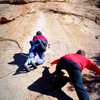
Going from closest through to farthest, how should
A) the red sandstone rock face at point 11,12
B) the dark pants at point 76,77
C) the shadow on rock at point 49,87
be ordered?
1. the dark pants at point 76,77
2. the shadow on rock at point 49,87
3. the red sandstone rock face at point 11,12

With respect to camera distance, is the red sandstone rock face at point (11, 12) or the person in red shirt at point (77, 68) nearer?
the person in red shirt at point (77, 68)

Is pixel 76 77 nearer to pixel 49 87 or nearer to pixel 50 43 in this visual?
pixel 49 87

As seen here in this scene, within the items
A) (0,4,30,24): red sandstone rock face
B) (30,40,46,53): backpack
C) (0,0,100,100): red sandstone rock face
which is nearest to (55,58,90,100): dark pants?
(0,0,100,100): red sandstone rock face

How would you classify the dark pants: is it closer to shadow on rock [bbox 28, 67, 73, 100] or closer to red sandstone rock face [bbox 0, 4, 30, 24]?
shadow on rock [bbox 28, 67, 73, 100]

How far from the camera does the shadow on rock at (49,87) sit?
2824 mm

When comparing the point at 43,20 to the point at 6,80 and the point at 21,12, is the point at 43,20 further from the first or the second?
the point at 6,80

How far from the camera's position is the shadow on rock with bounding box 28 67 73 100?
282 cm

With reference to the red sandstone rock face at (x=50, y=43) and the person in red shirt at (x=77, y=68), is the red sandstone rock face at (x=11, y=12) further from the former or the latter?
the person in red shirt at (x=77, y=68)

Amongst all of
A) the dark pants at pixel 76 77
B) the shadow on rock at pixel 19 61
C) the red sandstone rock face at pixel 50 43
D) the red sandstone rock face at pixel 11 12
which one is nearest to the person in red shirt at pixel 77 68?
the dark pants at pixel 76 77

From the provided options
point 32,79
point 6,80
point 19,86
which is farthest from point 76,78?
point 6,80

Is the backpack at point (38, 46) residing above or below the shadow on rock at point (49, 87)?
above

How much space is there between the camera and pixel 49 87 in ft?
10.0

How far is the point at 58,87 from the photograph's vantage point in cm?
306

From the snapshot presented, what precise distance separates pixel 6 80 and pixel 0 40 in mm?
3063
